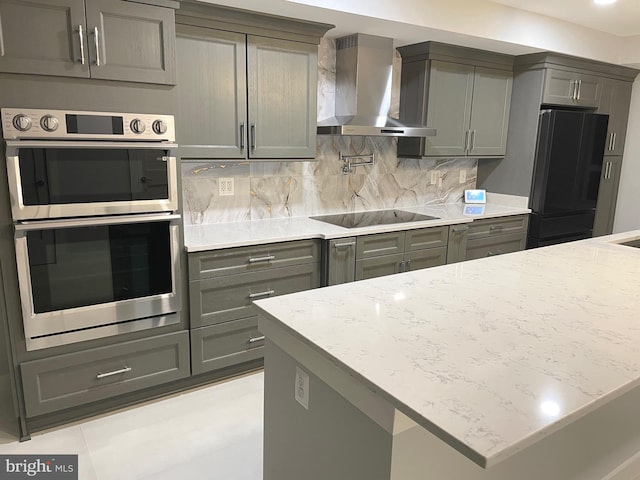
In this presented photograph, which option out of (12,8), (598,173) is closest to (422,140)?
(598,173)

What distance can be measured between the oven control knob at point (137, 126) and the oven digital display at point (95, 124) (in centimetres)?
5

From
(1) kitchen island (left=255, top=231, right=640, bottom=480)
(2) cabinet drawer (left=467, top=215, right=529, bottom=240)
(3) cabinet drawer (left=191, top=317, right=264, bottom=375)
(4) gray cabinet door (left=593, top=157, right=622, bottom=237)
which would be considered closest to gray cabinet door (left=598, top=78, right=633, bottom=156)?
(4) gray cabinet door (left=593, top=157, right=622, bottom=237)

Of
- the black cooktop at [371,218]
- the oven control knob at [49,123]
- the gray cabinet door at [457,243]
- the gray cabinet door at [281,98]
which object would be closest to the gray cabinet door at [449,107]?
the black cooktop at [371,218]

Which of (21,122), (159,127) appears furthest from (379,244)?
(21,122)

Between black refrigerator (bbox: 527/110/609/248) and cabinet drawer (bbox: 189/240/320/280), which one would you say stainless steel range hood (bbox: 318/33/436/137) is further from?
black refrigerator (bbox: 527/110/609/248)

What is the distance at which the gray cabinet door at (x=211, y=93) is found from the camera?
2688 mm

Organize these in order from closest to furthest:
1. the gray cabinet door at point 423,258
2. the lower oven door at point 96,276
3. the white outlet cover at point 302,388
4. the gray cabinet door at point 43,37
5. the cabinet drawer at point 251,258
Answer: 1. the white outlet cover at point 302,388
2. the gray cabinet door at point 43,37
3. the lower oven door at point 96,276
4. the cabinet drawer at point 251,258
5. the gray cabinet door at point 423,258

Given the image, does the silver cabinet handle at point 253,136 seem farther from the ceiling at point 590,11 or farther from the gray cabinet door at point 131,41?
the ceiling at point 590,11

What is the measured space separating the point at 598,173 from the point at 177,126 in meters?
4.09

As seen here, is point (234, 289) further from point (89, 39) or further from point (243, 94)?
point (89, 39)

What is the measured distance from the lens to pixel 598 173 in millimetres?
4609

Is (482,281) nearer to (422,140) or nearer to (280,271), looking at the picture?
(280,271)

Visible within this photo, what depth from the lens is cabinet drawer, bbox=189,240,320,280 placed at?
8.79ft

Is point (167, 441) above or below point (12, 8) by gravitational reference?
below
